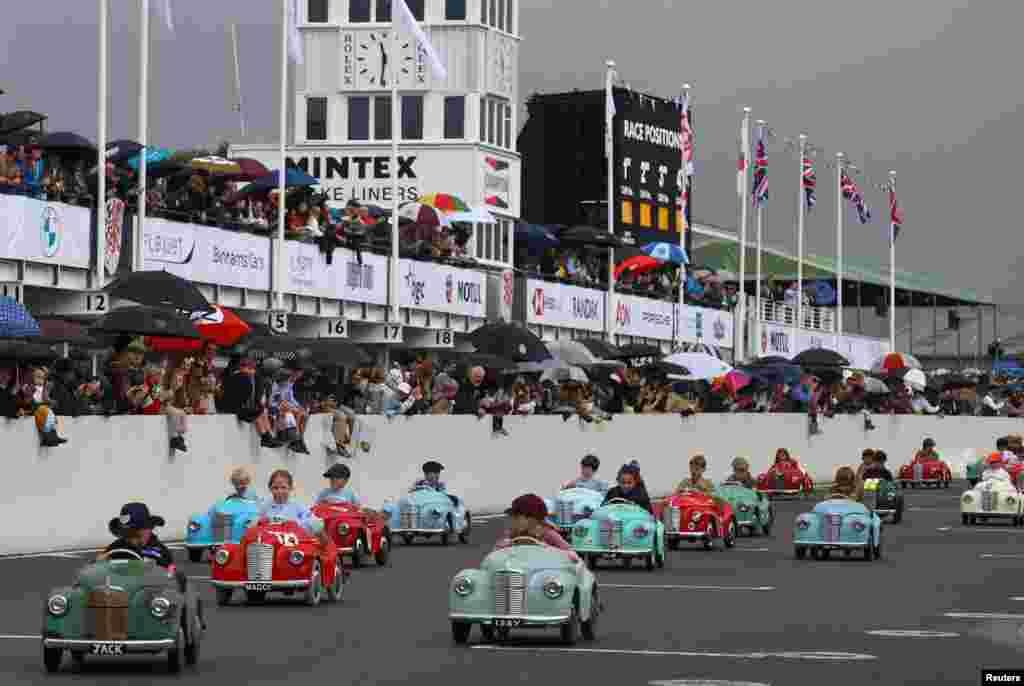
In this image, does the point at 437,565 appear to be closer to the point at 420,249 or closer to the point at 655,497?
the point at 655,497

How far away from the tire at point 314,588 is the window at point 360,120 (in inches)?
2616

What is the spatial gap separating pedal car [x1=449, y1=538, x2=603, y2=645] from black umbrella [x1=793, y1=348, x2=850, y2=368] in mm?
48661

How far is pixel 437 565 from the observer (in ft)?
94.4

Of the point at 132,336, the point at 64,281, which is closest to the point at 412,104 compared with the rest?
the point at 64,281

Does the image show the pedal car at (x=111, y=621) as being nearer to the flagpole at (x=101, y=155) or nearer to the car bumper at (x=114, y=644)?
the car bumper at (x=114, y=644)

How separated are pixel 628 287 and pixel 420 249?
1629 cm

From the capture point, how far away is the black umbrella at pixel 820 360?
66688 mm

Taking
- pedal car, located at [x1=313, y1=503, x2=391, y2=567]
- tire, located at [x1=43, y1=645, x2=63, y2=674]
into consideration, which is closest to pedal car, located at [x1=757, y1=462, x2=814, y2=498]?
pedal car, located at [x1=313, y1=503, x2=391, y2=567]

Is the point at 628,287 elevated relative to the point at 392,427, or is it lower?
elevated

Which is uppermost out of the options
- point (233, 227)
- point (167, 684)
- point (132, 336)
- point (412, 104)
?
point (412, 104)

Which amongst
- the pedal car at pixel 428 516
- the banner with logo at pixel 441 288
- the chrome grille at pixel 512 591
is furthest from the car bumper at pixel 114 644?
the banner with logo at pixel 441 288

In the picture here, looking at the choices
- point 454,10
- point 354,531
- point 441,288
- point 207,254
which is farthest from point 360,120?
point 354,531

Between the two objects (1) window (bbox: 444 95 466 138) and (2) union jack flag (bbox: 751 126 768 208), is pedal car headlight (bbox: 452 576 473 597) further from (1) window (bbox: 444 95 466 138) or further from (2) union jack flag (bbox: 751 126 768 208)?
(1) window (bbox: 444 95 466 138)

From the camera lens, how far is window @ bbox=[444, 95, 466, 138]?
286 feet
